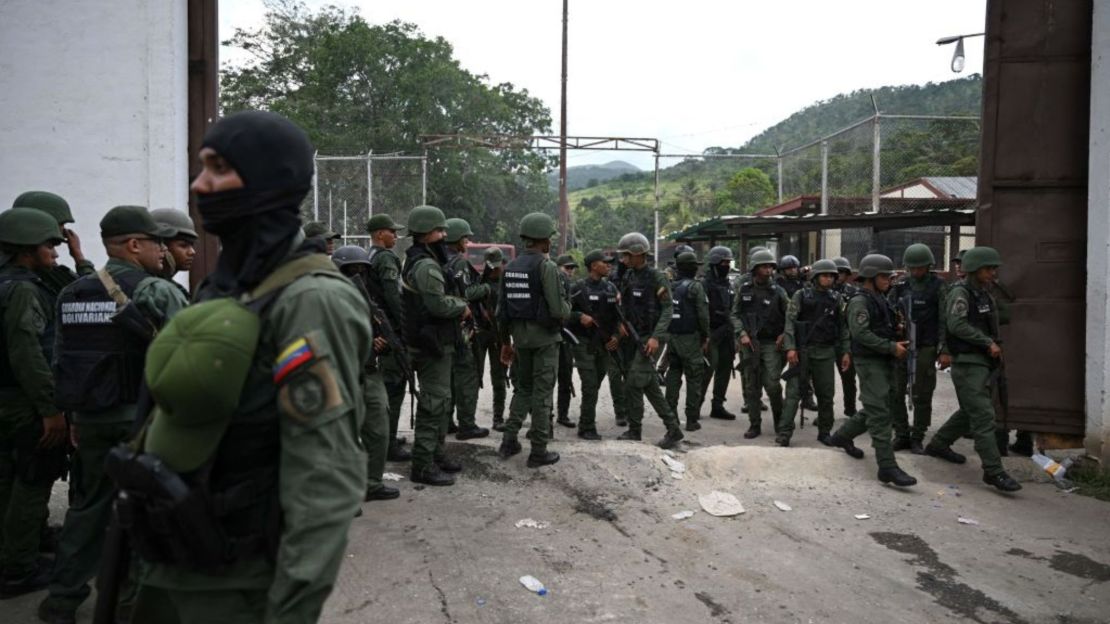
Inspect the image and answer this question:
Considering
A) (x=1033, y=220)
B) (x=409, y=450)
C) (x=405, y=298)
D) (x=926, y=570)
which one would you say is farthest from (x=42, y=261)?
(x=1033, y=220)

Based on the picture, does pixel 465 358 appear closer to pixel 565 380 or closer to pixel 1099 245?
pixel 565 380

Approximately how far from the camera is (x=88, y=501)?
133 inches

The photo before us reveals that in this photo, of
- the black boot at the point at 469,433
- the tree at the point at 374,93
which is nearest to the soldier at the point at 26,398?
the black boot at the point at 469,433

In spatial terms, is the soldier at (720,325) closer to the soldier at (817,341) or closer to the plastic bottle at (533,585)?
the soldier at (817,341)

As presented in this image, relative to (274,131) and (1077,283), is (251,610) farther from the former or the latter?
(1077,283)

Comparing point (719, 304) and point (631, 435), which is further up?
point (719, 304)

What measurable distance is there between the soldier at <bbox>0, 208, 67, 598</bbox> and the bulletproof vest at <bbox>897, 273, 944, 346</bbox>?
6780mm

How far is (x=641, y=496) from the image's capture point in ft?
17.8

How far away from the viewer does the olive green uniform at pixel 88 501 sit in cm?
333

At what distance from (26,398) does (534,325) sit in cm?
343

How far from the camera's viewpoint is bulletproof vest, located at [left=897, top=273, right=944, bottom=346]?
7.03 metres

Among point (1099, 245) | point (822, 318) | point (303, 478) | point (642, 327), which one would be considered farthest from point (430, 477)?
point (1099, 245)

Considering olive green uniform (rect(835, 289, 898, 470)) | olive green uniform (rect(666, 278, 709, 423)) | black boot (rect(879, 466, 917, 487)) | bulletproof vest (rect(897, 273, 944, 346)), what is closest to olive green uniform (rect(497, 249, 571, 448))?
olive green uniform (rect(666, 278, 709, 423))

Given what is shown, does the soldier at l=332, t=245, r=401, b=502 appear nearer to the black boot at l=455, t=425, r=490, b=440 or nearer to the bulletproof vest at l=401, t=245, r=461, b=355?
the bulletproof vest at l=401, t=245, r=461, b=355
